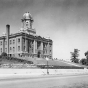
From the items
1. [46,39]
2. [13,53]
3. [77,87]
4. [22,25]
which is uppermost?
[22,25]

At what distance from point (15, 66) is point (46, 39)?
59.8 metres

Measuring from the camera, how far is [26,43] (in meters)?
87.6

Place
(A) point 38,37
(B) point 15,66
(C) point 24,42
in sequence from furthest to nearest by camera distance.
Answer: (A) point 38,37 < (C) point 24,42 < (B) point 15,66

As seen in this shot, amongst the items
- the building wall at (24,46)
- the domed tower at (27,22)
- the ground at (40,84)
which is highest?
the domed tower at (27,22)

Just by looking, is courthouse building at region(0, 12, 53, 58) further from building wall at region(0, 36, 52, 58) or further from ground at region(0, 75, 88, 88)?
ground at region(0, 75, 88, 88)

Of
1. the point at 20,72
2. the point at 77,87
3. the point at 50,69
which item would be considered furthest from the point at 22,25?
the point at 77,87

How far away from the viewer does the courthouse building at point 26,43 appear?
8625 cm

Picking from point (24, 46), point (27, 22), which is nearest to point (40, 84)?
point (24, 46)

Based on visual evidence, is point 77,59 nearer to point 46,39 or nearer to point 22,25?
point 46,39

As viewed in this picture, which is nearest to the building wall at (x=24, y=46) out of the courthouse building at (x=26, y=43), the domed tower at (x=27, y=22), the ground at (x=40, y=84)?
the courthouse building at (x=26, y=43)

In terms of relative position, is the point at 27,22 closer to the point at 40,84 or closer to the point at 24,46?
the point at 24,46

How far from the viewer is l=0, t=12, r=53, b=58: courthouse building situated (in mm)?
86250

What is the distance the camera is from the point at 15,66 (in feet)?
139

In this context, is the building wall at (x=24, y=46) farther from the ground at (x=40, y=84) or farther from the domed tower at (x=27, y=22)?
the ground at (x=40, y=84)
